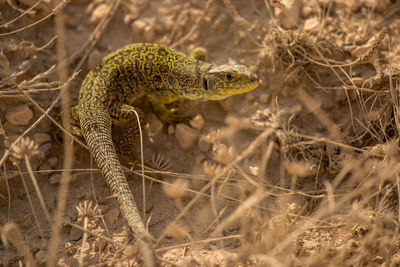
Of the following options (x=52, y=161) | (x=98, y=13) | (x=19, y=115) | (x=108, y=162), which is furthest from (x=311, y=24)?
(x=19, y=115)

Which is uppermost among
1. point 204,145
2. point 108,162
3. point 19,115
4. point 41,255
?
point 19,115

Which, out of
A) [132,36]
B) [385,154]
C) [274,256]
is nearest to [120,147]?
[132,36]

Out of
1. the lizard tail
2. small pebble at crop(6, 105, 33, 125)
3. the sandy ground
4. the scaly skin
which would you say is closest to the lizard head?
the scaly skin

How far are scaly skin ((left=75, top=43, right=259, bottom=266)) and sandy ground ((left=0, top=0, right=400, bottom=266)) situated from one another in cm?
28

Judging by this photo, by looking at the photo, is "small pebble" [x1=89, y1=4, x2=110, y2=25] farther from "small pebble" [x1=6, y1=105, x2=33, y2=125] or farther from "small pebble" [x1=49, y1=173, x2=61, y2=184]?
"small pebble" [x1=49, y1=173, x2=61, y2=184]

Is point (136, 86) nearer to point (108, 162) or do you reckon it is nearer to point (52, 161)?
point (108, 162)

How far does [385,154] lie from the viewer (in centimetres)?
341

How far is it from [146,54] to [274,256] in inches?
101

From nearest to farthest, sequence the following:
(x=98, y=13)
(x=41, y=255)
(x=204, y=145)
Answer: (x=41, y=255), (x=204, y=145), (x=98, y=13)

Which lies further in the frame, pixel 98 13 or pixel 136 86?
pixel 98 13

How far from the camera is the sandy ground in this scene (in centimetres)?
345

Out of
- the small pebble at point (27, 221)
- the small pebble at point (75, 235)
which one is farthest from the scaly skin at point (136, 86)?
the small pebble at point (27, 221)

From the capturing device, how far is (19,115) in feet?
12.5

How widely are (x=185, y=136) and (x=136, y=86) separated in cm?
82
